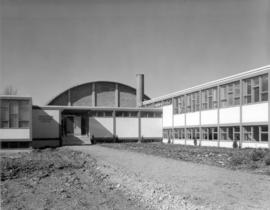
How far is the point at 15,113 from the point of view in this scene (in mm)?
34094

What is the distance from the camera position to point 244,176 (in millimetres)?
14328

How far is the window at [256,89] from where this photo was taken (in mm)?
28055

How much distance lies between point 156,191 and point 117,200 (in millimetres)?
1244

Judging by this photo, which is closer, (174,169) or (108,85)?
(174,169)

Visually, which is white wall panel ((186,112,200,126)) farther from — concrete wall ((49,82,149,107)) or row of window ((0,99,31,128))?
concrete wall ((49,82,149,107))

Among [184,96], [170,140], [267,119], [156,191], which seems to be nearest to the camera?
[156,191]

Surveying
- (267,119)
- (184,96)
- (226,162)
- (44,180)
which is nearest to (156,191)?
(44,180)

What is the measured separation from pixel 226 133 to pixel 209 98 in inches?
187

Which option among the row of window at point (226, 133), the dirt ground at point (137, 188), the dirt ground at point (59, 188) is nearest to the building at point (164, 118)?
the row of window at point (226, 133)

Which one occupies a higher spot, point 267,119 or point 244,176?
point 267,119

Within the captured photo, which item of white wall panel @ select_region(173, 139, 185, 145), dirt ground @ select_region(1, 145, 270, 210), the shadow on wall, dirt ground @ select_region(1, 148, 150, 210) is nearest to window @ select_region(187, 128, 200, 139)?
white wall panel @ select_region(173, 139, 185, 145)

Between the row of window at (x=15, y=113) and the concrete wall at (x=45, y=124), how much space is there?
716 cm

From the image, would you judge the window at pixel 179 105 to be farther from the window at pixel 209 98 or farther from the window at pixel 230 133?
the window at pixel 230 133

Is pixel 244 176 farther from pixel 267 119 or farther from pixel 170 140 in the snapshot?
pixel 170 140
